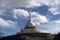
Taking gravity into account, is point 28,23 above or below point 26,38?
above

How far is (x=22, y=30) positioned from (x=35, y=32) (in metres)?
4.79

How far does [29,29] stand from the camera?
7400 centimetres

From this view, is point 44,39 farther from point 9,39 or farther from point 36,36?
point 9,39

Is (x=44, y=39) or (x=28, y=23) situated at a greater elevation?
(x=28, y=23)

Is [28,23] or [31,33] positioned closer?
[31,33]

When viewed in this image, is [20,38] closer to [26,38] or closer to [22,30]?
[26,38]

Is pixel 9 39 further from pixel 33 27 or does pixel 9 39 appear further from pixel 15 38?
pixel 33 27

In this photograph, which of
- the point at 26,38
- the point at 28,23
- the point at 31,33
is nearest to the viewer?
the point at 26,38

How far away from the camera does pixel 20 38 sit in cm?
6662

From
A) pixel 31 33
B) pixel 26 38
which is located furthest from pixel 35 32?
pixel 26 38

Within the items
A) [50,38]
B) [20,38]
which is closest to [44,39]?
[50,38]

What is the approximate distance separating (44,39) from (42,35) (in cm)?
188

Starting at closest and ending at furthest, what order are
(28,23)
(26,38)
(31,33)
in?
(26,38) → (31,33) → (28,23)

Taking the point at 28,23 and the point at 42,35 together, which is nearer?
the point at 42,35
